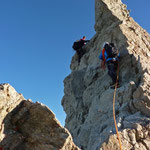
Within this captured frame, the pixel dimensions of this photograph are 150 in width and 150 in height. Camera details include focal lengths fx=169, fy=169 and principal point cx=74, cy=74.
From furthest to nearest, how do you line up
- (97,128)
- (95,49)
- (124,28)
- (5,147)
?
(95,49)
(124,28)
(97,128)
(5,147)

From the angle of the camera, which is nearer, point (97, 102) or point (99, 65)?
point (97, 102)

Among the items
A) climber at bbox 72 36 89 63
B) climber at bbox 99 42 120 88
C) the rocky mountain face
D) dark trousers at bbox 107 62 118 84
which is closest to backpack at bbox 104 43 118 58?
climber at bbox 99 42 120 88

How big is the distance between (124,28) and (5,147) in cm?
1241

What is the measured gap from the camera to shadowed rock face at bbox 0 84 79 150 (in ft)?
18.0

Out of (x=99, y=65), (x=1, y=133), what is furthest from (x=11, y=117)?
(x=99, y=65)

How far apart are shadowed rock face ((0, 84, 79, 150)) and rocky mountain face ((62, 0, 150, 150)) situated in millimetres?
1831

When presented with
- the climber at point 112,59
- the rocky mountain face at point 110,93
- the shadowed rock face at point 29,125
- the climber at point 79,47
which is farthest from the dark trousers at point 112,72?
the climber at point 79,47

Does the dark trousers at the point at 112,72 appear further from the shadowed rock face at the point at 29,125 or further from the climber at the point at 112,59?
the shadowed rock face at the point at 29,125

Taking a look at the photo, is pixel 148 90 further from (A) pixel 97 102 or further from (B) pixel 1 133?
(B) pixel 1 133

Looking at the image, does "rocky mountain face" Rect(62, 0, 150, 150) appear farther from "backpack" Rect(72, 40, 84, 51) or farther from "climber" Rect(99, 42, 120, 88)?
"backpack" Rect(72, 40, 84, 51)

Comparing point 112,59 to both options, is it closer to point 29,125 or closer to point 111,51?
point 111,51

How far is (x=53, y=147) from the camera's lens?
Result: 5602 millimetres

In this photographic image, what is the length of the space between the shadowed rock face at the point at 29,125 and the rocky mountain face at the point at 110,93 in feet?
6.01

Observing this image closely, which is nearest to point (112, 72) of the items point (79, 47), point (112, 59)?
point (112, 59)
